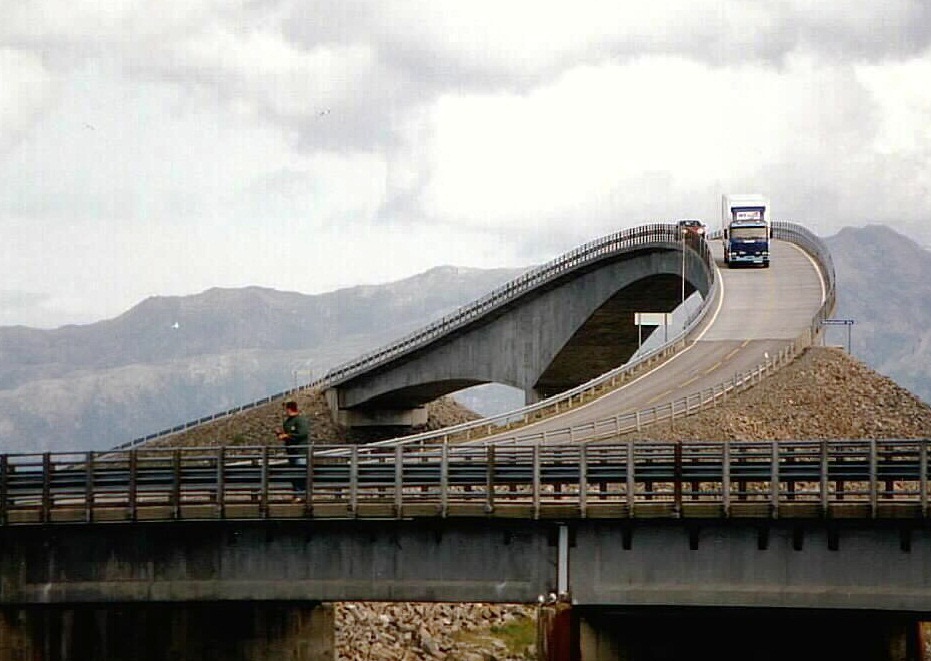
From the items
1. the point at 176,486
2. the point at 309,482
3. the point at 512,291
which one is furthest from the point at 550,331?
the point at 176,486

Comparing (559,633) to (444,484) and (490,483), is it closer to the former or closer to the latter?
(490,483)

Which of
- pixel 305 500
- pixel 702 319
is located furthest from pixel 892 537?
pixel 702 319

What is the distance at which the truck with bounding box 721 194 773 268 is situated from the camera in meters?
106

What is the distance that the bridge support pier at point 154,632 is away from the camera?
123 feet

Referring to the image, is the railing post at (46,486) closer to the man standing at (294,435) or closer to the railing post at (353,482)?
the man standing at (294,435)

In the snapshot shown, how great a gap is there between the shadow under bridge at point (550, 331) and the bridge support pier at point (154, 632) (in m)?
69.6

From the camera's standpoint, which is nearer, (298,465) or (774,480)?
(774,480)

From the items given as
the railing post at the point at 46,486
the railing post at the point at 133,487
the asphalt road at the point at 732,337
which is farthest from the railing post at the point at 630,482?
the asphalt road at the point at 732,337

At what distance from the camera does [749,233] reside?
107062 millimetres

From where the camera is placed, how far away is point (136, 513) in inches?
1465

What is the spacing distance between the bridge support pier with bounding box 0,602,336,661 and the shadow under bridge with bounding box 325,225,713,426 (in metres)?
69.6

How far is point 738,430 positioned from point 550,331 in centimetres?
4322

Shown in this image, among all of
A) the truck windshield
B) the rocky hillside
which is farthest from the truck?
the rocky hillside

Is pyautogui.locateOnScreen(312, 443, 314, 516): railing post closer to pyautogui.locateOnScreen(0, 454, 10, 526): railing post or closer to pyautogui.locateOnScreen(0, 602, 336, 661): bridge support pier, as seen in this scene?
pyautogui.locateOnScreen(0, 602, 336, 661): bridge support pier
